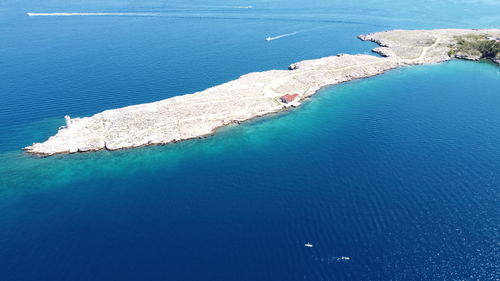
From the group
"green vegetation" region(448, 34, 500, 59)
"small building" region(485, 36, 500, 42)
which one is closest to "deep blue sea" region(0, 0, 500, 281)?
"green vegetation" region(448, 34, 500, 59)

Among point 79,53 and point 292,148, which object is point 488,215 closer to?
point 292,148

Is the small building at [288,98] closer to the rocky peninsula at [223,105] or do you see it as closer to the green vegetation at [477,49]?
the rocky peninsula at [223,105]

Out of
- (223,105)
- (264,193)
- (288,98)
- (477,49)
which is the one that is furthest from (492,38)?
(264,193)

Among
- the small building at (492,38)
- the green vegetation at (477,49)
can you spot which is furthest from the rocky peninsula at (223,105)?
the small building at (492,38)

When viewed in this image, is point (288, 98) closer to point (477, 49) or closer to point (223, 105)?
point (223, 105)

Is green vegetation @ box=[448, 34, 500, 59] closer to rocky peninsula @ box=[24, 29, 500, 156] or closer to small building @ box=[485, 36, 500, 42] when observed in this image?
rocky peninsula @ box=[24, 29, 500, 156]
